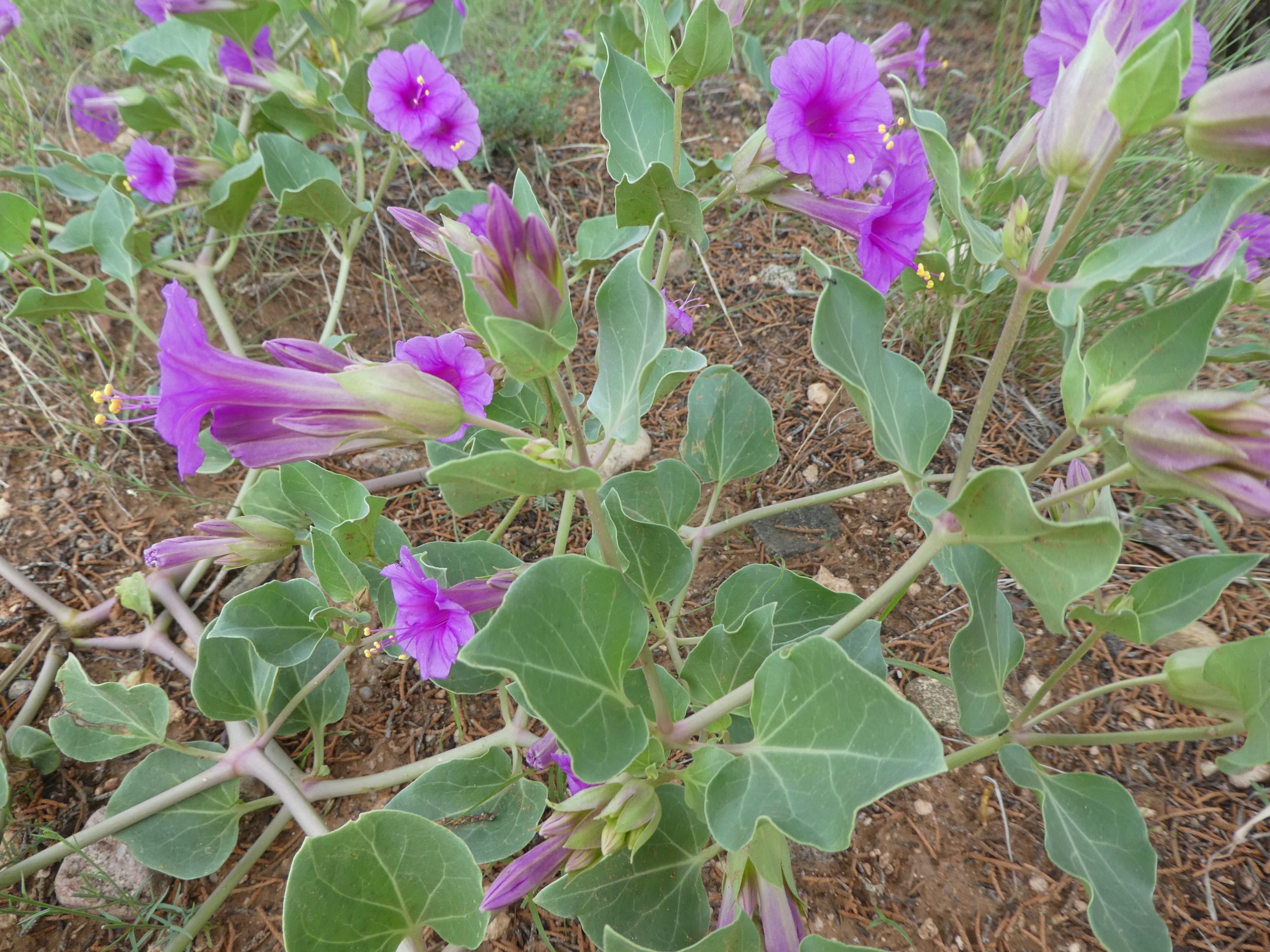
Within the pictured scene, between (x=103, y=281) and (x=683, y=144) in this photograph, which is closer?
(x=103, y=281)

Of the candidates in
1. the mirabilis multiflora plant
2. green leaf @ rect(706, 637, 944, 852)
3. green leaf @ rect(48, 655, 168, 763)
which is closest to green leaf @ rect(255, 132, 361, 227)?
the mirabilis multiflora plant

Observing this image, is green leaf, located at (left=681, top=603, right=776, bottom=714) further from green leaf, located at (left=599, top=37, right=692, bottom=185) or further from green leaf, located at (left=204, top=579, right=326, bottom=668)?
green leaf, located at (left=599, top=37, right=692, bottom=185)

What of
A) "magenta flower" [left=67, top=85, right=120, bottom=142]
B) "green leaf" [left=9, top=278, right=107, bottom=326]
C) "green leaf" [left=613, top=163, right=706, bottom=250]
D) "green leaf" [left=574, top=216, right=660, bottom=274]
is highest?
"green leaf" [left=613, top=163, right=706, bottom=250]

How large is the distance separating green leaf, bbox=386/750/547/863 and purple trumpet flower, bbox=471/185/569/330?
2.49ft

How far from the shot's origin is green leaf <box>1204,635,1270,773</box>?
3.13ft

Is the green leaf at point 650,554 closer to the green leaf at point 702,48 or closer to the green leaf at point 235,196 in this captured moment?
the green leaf at point 702,48

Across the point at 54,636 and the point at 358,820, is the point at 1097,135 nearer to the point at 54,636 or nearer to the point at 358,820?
the point at 358,820

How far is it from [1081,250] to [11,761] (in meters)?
2.73

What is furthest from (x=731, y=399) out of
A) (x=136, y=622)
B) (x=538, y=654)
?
(x=136, y=622)

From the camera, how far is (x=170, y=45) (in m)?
2.25

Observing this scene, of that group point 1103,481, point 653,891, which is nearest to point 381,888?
point 653,891

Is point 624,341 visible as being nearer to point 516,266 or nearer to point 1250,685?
point 516,266

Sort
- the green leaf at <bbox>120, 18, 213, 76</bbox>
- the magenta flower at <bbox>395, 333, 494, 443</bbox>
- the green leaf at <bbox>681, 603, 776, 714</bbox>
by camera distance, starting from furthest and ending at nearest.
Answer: the green leaf at <bbox>120, 18, 213, 76</bbox> < the magenta flower at <bbox>395, 333, 494, 443</bbox> < the green leaf at <bbox>681, 603, 776, 714</bbox>

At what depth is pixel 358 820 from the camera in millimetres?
1013
